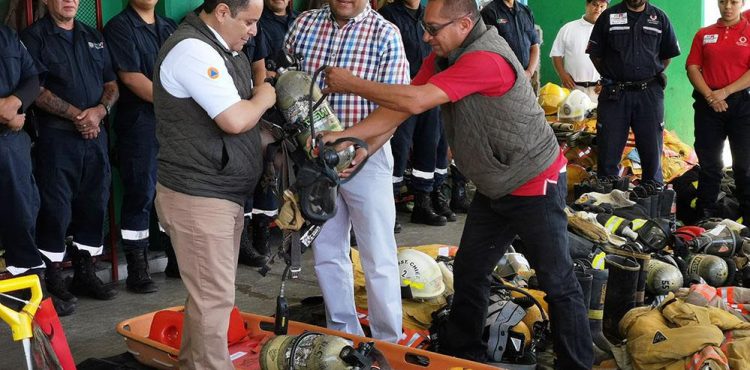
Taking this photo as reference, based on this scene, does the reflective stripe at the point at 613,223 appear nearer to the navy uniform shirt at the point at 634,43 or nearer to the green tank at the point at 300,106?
the navy uniform shirt at the point at 634,43

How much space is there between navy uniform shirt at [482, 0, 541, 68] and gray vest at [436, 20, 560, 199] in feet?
16.2

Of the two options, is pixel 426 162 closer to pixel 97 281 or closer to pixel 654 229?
pixel 654 229

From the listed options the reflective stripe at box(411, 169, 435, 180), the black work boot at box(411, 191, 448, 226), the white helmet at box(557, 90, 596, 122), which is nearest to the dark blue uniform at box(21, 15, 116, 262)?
the reflective stripe at box(411, 169, 435, 180)

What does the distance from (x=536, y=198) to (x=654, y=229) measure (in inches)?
110

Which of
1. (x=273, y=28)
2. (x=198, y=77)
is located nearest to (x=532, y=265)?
(x=198, y=77)

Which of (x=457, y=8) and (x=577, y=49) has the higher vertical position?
(x=457, y=8)

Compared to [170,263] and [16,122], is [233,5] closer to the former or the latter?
[16,122]

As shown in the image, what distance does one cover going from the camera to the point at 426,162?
28.7 feet

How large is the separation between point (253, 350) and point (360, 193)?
103cm

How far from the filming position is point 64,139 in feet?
20.3

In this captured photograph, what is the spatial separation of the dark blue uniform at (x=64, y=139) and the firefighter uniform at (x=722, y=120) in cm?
557

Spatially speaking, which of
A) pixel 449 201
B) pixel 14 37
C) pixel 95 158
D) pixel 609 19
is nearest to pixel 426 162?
pixel 449 201

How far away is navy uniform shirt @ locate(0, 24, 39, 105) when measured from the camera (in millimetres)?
5754

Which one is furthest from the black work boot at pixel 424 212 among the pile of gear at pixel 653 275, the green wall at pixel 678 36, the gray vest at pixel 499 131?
the green wall at pixel 678 36
